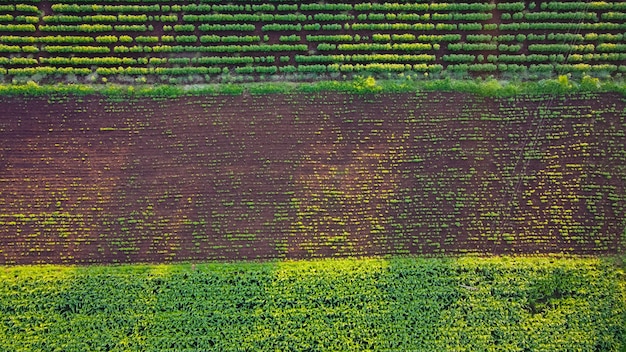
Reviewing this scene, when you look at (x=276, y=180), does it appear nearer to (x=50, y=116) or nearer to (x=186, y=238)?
(x=186, y=238)

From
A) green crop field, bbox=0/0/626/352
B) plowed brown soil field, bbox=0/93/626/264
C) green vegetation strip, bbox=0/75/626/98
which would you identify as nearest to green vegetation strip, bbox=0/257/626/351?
green crop field, bbox=0/0/626/352

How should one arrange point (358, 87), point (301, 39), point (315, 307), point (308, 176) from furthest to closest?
point (301, 39) < point (358, 87) < point (308, 176) < point (315, 307)

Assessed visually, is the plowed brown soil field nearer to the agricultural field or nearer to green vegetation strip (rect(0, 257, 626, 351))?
green vegetation strip (rect(0, 257, 626, 351))

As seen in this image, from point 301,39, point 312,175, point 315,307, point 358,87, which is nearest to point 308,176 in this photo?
point 312,175

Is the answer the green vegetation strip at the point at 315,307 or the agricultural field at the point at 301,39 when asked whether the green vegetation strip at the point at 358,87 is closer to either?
the agricultural field at the point at 301,39

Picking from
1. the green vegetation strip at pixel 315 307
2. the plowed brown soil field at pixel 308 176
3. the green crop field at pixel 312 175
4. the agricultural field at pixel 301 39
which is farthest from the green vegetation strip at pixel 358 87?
the green vegetation strip at pixel 315 307

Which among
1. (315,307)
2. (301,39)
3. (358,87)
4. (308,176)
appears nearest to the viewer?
(315,307)

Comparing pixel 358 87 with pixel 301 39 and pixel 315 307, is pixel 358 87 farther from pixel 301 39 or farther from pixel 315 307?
pixel 315 307
